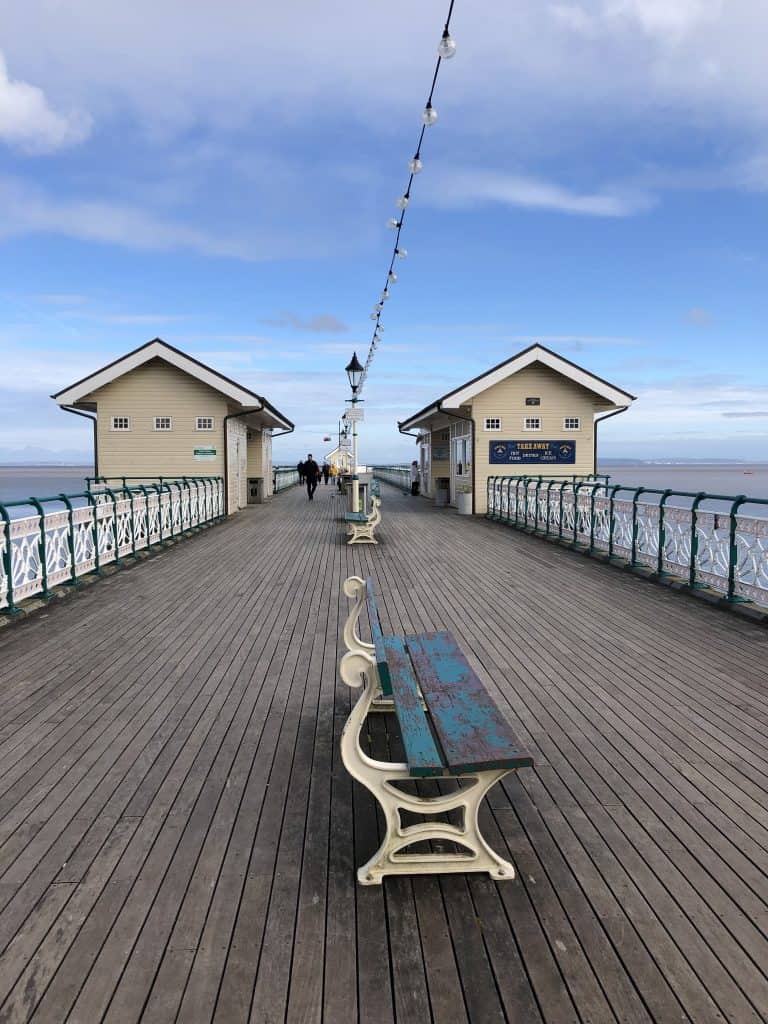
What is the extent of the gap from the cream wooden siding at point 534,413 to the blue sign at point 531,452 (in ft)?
0.41

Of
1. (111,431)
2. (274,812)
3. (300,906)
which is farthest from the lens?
(111,431)

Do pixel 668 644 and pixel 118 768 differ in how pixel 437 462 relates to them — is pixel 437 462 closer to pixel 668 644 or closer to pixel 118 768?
pixel 668 644

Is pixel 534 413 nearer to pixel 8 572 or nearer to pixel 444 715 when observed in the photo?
pixel 8 572

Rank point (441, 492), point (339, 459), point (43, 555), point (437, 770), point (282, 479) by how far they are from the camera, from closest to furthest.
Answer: point (437, 770), point (43, 555), point (441, 492), point (282, 479), point (339, 459)

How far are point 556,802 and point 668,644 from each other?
315cm

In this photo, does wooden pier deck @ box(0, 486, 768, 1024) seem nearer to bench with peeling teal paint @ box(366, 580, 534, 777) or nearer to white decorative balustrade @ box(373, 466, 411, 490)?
bench with peeling teal paint @ box(366, 580, 534, 777)

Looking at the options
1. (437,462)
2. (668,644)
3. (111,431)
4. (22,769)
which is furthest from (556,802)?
(437,462)

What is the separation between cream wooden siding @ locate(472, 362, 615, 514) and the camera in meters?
19.8

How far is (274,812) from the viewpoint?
10.0 feet

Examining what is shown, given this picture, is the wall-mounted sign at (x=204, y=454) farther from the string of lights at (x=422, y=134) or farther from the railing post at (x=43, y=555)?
the railing post at (x=43, y=555)

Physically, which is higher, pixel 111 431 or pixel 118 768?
pixel 111 431

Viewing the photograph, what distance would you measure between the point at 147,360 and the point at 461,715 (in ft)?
58.1

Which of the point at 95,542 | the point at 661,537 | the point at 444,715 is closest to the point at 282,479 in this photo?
the point at 95,542

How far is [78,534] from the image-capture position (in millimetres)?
8781
